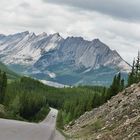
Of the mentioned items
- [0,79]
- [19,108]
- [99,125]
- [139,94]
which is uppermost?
[139,94]

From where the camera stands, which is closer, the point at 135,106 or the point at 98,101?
the point at 135,106

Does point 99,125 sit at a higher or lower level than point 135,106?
lower

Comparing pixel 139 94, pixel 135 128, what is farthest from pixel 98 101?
pixel 135 128

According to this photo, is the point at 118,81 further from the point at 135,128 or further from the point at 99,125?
the point at 135,128

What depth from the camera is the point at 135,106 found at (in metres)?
72.2

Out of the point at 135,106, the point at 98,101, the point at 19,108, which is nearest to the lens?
the point at 135,106

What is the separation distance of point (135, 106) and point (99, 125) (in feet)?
31.2

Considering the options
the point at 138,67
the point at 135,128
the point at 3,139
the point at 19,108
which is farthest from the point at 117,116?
the point at 19,108

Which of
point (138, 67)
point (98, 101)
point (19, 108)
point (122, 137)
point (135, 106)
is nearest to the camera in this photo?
point (122, 137)

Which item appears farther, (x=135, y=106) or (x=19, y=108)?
(x=19, y=108)

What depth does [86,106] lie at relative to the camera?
174 metres

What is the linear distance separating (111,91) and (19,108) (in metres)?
52.5

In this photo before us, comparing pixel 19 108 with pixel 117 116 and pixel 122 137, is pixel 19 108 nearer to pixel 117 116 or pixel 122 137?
pixel 117 116

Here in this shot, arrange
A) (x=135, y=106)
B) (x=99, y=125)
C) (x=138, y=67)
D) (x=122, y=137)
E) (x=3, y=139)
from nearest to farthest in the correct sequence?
(x=3, y=139), (x=122, y=137), (x=135, y=106), (x=99, y=125), (x=138, y=67)
